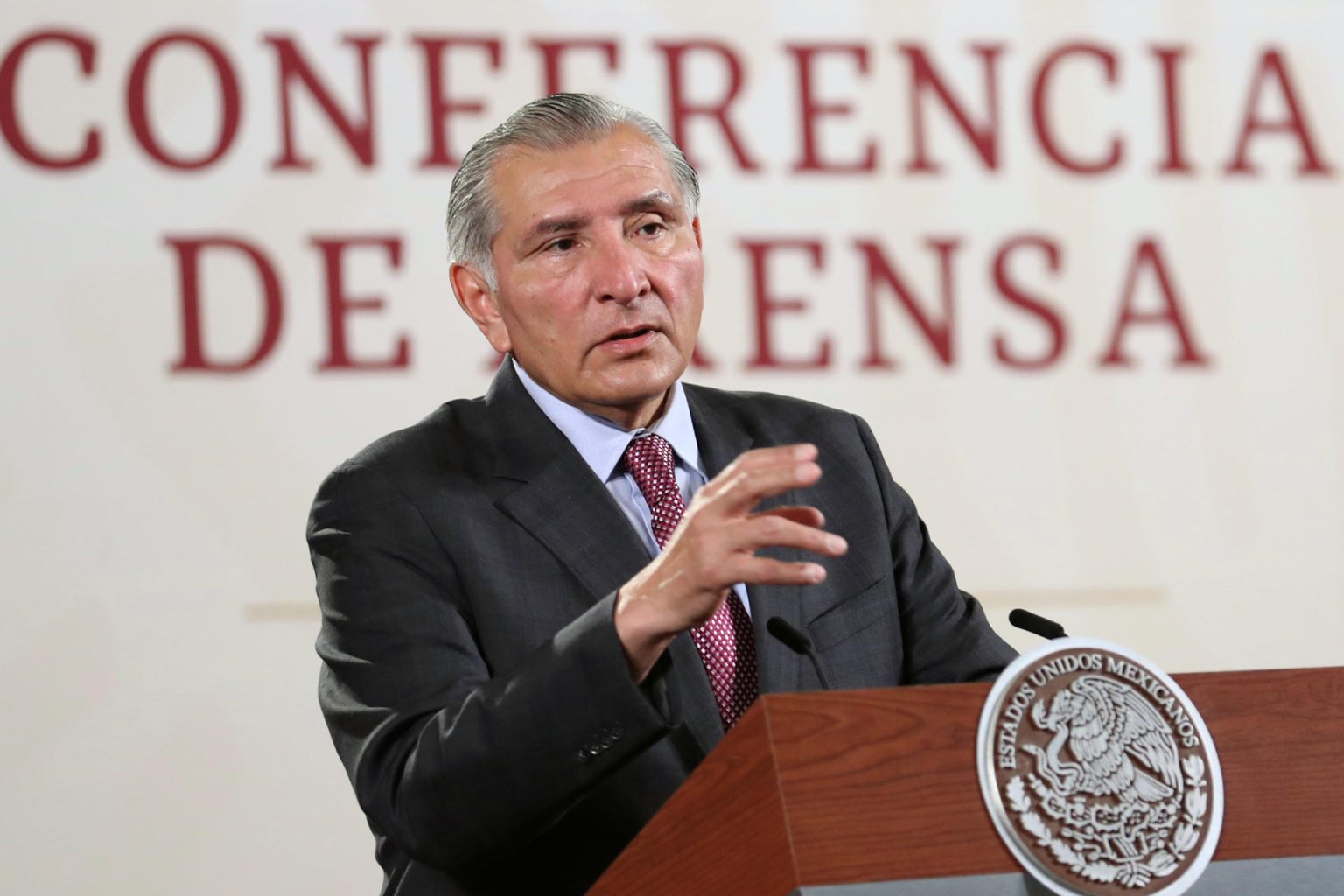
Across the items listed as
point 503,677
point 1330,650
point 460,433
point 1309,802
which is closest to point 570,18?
point 460,433

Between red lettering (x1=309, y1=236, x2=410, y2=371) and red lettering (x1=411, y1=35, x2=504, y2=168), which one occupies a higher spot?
red lettering (x1=411, y1=35, x2=504, y2=168)

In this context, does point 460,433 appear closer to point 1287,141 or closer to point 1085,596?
point 1085,596

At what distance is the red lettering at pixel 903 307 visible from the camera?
352 centimetres

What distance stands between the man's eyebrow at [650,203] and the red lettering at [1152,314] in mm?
1588

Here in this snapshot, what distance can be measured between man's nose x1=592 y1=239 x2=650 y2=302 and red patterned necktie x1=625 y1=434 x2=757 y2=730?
0.17 m

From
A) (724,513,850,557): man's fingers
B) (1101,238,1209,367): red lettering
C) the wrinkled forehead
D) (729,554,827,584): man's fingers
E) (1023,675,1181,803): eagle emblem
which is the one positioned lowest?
(1023,675,1181,803): eagle emblem

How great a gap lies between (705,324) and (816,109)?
46cm

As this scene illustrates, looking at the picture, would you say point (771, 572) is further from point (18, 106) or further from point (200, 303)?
point (18, 106)

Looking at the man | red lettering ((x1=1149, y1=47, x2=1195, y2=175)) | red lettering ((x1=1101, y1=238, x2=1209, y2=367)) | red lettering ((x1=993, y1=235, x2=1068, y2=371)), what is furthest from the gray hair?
red lettering ((x1=1149, y1=47, x2=1195, y2=175))

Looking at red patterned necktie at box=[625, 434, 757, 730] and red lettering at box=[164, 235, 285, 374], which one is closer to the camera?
red patterned necktie at box=[625, 434, 757, 730]

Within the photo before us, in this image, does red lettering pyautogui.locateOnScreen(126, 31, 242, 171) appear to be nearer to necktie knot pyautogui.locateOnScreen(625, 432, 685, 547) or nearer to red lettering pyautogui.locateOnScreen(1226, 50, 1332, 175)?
necktie knot pyautogui.locateOnScreen(625, 432, 685, 547)

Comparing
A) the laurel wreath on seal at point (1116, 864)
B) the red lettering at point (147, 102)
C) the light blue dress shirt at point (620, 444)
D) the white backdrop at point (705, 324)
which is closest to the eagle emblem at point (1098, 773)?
the laurel wreath on seal at point (1116, 864)

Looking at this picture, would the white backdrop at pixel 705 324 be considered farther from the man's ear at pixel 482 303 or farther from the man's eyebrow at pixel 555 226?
the man's eyebrow at pixel 555 226

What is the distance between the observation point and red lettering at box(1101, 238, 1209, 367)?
361 centimetres
